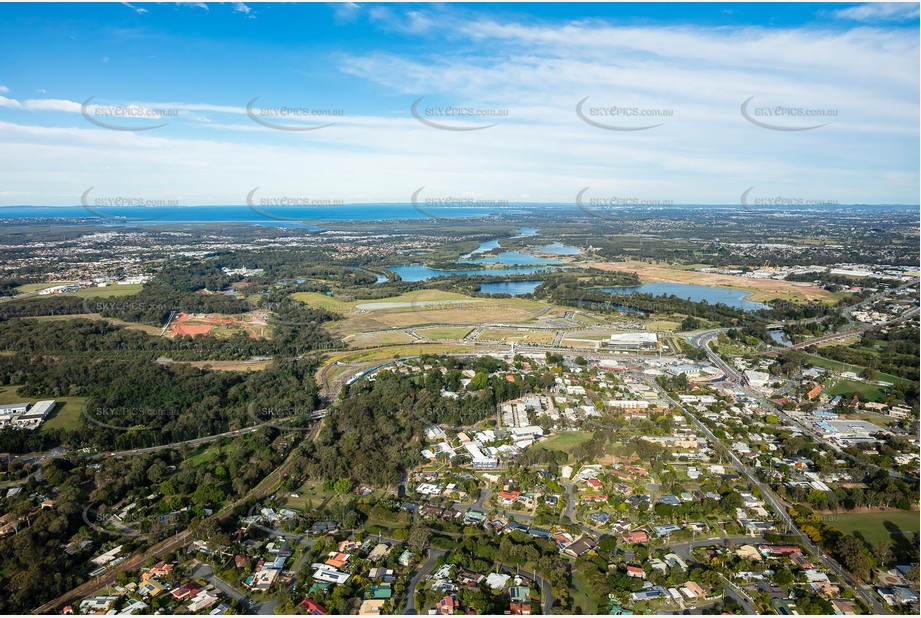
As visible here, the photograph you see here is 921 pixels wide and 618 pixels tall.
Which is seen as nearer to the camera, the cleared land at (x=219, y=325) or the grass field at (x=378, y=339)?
the grass field at (x=378, y=339)

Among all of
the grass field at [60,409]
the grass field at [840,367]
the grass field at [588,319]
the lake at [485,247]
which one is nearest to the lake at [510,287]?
the grass field at [588,319]

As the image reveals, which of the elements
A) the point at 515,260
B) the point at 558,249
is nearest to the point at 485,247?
the point at 558,249

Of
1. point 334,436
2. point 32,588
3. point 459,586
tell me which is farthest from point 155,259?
point 459,586

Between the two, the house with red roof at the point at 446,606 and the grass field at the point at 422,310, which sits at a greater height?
the grass field at the point at 422,310

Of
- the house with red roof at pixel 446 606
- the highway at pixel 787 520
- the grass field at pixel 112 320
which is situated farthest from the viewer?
the grass field at pixel 112 320

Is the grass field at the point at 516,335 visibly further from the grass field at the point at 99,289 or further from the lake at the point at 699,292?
the grass field at the point at 99,289

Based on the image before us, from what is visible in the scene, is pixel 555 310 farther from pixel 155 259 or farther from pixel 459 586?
pixel 155 259

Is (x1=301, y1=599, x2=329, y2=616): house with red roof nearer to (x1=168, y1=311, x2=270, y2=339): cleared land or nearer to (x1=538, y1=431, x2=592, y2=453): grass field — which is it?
(x1=538, y1=431, x2=592, y2=453): grass field
